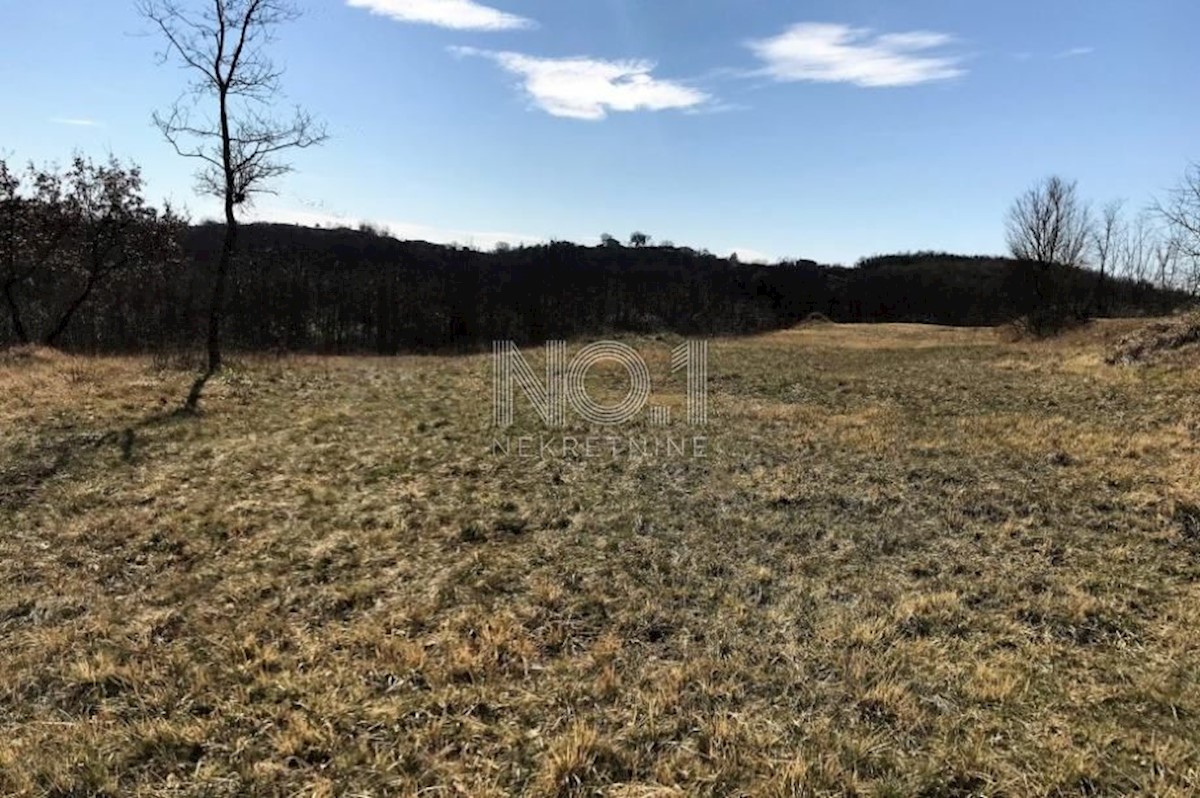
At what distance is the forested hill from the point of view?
43875 millimetres

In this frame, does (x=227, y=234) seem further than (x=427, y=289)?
No

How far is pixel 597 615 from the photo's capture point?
15.8ft

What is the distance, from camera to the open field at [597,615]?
327 cm

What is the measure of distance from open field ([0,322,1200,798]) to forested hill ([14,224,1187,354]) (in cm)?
2892

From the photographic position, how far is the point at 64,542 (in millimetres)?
6152

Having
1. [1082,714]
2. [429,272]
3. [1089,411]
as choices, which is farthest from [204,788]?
[429,272]

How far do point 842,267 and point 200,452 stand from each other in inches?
3118

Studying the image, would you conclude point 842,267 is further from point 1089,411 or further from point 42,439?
point 42,439

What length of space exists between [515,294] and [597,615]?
184ft

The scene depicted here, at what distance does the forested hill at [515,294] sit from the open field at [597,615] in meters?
28.9

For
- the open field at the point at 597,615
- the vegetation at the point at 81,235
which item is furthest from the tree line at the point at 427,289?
the open field at the point at 597,615

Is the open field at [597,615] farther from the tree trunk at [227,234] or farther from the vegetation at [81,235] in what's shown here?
the vegetation at [81,235]

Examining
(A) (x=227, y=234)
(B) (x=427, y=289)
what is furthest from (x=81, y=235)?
(B) (x=427, y=289)

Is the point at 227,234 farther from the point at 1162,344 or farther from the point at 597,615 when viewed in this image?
the point at 1162,344
